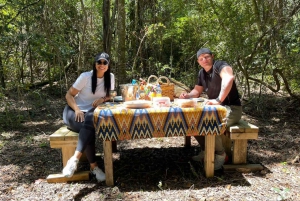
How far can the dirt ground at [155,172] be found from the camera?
8.61ft

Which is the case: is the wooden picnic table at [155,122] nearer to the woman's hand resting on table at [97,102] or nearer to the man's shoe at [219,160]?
the woman's hand resting on table at [97,102]

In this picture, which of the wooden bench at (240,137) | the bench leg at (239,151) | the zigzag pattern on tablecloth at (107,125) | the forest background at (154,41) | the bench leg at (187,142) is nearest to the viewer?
the zigzag pattern on tablecloth at (107,125)

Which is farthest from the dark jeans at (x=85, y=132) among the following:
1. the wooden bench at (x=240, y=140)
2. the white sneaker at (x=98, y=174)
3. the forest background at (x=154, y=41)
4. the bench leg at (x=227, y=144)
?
the forest background at (x=154, y=41)

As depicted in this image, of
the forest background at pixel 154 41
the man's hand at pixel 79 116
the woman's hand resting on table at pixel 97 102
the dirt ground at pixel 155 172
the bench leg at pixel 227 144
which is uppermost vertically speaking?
the forest background at pixel 154 41

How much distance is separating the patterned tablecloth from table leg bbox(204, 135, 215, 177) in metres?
0.18

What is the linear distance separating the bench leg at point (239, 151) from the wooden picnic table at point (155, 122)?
1.52 ft

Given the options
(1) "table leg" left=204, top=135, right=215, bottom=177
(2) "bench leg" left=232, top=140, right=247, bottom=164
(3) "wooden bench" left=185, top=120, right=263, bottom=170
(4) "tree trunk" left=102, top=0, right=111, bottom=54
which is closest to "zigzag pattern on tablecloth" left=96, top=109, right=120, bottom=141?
(1) "table leg" left=204, top=135, right=215, bottom=177

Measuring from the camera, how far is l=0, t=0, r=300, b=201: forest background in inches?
202

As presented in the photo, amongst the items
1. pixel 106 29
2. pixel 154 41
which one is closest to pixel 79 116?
pixel 106 29

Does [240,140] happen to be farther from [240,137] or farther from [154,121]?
[154,121]

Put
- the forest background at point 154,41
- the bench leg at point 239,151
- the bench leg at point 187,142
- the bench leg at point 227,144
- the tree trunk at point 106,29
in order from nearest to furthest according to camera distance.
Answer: the bench leg at point 239,151 < the bench leg at point 227,144 < the bench leg at point 187,142 < the forest background at point 154,41 < the tree trunk at point 106,29

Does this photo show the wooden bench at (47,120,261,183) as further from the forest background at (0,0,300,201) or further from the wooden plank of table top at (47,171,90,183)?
the forest background at (0,0,300,201)

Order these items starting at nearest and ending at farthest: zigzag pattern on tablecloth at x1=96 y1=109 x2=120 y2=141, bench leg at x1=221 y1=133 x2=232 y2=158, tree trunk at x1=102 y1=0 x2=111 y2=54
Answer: zigzag pattern on tablecloth at x1=96 y1=109 x2=120 y2=141 → bench leg at x1=221 y1=133 x2=232 y2=158 → tree trunk at x1=102 y1=0 x2=111 y2=54

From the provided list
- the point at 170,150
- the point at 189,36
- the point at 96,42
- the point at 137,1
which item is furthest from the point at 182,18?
the point at 170,150
